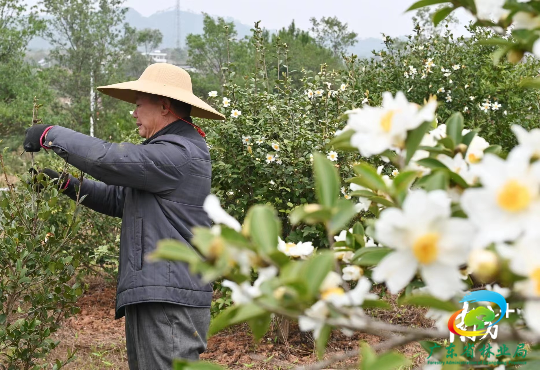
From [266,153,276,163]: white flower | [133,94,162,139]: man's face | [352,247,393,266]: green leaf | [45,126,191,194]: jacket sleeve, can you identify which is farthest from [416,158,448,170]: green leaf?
[266,153,276,163]: white flower

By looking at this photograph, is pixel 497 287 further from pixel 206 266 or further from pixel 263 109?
pixel 263 109

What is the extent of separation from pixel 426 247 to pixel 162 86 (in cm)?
207

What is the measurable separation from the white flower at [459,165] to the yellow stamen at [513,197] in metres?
0.21

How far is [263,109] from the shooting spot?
13.3 feet

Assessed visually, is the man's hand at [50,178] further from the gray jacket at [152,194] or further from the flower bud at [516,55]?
the flower bud at [516,55]

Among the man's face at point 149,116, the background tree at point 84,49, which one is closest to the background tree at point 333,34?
the background tree at point 84,49

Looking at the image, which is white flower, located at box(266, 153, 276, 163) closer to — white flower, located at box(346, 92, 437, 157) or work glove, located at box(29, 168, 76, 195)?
work glove, located at box(29, 168, 76, 195)

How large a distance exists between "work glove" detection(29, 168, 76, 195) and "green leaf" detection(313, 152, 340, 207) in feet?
6.10

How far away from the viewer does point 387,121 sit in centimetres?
77

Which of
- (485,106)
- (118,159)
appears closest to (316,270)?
(118,159)

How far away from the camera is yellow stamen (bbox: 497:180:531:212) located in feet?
1.83

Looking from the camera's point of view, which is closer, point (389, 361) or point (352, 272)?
point (389, 361)

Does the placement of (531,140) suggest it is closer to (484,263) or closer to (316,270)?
(484,263)

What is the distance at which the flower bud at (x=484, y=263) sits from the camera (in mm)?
557
